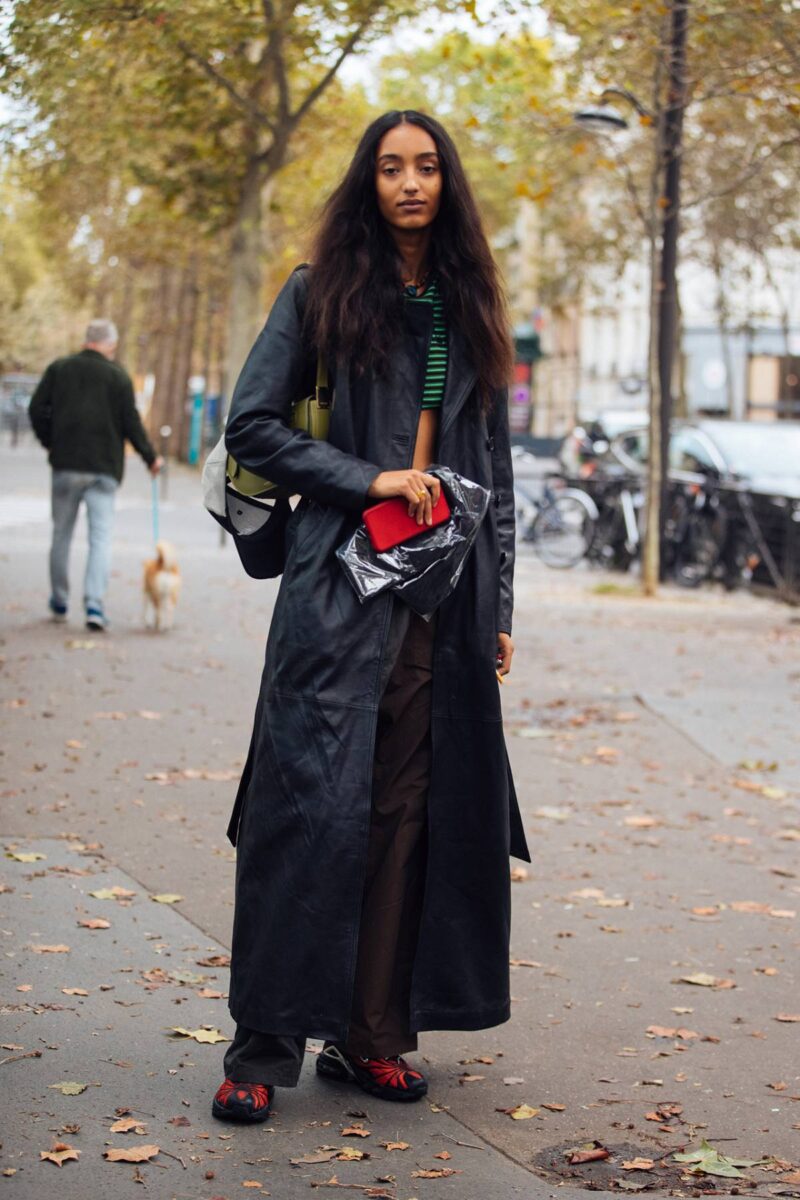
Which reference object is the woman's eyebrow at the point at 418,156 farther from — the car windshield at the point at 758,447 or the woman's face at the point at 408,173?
the car windshield at the point at 758,447

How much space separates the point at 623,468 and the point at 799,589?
4.58 metres

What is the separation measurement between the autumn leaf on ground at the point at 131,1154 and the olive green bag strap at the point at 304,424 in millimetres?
1438

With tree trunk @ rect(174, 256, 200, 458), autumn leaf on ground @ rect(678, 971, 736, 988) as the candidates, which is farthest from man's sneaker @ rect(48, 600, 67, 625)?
tree trunk @ rect(174, 256, 200, 458)

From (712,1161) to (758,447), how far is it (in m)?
19.2

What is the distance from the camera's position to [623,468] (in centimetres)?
2392

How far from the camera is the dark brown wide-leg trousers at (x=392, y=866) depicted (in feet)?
13.8

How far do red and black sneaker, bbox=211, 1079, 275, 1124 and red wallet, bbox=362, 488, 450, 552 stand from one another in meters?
1.21

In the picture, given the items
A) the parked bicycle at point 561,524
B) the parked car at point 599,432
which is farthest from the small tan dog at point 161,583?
the parked car at point 599,432

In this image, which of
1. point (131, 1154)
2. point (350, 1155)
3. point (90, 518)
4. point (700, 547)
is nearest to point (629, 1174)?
point (350, 1155)

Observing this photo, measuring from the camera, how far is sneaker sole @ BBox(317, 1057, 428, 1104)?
173 inches

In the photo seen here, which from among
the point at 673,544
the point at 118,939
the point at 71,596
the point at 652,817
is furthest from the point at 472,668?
the point at 673,544

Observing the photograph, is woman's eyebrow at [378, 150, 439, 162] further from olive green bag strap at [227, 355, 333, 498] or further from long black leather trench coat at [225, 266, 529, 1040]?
olive green bag strap at [227, 355, 333, 498]

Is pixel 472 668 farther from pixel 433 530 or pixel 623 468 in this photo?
pixel 623 468

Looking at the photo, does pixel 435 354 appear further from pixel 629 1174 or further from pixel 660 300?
pixel 660 300
